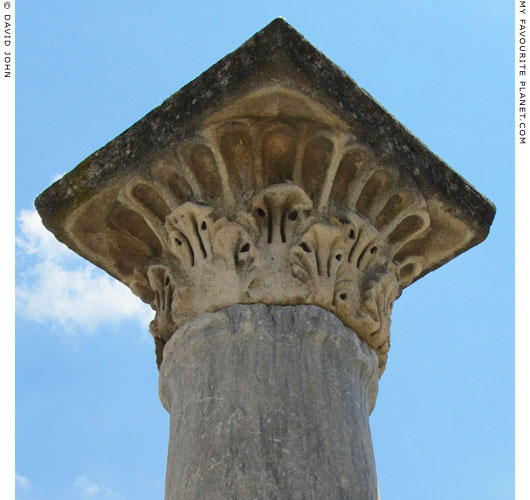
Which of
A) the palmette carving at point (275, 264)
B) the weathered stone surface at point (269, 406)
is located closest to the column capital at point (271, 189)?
the palmette carving at point (275, 264)

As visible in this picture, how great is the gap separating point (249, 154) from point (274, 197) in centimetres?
38

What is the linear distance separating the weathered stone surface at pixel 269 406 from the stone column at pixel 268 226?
0.01 m

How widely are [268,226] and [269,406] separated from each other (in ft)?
4.78

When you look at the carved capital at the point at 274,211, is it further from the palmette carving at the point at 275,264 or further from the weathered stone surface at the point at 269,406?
the weathered stone surface at the point at 269,406

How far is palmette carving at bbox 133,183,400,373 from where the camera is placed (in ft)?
19.4

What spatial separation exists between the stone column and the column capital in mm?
10

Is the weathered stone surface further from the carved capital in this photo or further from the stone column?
the carved capital

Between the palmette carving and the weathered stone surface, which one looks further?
the palmette carving

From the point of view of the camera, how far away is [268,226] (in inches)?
246

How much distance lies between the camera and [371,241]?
641cm

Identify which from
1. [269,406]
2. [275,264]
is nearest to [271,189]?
[275,264]

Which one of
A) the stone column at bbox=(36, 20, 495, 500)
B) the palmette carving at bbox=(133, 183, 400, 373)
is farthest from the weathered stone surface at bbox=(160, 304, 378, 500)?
the palmette carving at bbox=(133, 183, 400, 373)

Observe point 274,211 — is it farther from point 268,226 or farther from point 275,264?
point 275,264

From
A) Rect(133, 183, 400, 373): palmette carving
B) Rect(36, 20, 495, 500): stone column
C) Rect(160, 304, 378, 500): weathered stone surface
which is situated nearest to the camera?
Rect(160, 304, 378, 500): weathered stone surface
